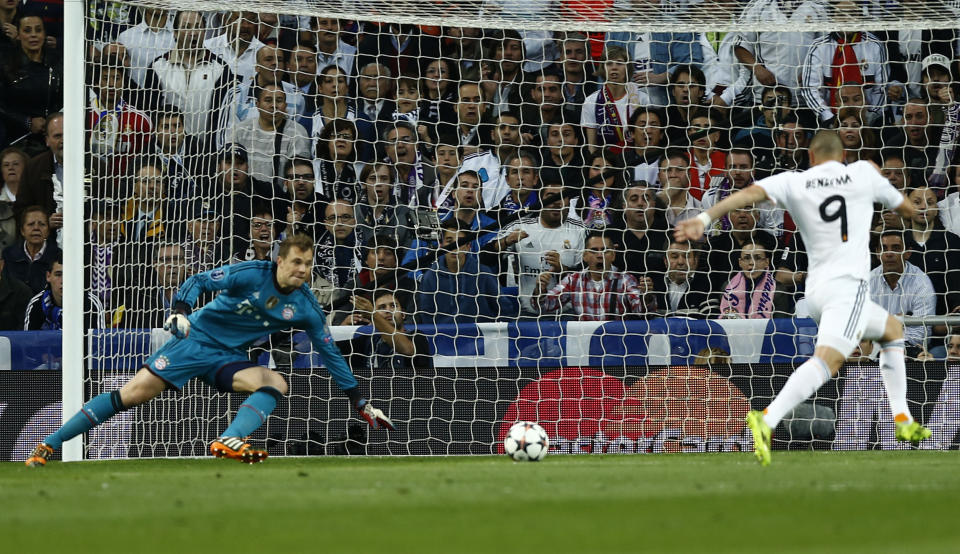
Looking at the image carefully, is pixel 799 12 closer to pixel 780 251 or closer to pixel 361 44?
pixel 780 251

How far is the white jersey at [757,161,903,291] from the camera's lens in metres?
6.91

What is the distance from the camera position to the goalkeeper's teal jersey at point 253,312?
8.02 meters

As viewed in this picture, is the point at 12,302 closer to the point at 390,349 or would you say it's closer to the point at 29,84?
the point at 29,84

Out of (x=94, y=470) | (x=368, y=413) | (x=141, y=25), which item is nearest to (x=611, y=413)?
(x=368, y=413)

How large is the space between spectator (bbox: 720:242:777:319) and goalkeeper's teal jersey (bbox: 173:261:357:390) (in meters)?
3.43

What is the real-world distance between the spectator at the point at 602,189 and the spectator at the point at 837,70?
1.86 m

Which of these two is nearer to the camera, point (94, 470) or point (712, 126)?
point (94, 470)

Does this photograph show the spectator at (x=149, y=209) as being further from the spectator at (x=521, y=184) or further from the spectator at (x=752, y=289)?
the spectator at (x=752, y=289)

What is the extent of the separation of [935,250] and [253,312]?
554 cm

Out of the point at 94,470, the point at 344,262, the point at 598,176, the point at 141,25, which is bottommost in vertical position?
the point at 94,470

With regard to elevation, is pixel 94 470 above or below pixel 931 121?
below

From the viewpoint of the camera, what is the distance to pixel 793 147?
10984mm

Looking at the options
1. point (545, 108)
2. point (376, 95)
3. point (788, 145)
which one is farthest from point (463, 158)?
point (788, 145)

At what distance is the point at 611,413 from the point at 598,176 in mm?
2424
